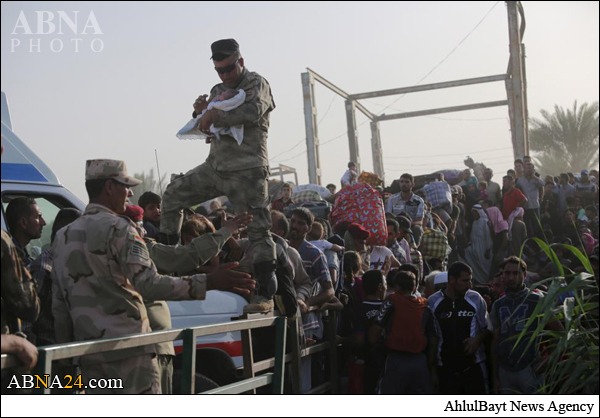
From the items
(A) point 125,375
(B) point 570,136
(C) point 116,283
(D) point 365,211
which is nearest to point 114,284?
(C) point 116,283

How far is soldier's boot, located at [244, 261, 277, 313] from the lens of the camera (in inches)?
235

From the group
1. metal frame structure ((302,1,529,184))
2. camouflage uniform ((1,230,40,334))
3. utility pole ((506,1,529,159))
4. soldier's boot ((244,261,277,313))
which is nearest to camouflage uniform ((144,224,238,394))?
soldier's boot ((244,261,277,313))

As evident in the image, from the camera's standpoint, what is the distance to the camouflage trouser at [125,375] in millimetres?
4277

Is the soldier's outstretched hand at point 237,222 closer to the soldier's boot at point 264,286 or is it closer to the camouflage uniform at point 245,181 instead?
the camouflage uniform at point 245,181

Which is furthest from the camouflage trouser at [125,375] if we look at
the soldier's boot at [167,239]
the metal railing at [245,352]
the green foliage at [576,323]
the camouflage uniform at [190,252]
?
the green foliage at [576,323]

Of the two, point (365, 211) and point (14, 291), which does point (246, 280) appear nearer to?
point (14, 291)

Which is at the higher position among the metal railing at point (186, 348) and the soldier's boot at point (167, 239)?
the soldier's boot at point (167, 239)

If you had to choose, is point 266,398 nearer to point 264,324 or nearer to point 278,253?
point 264,324

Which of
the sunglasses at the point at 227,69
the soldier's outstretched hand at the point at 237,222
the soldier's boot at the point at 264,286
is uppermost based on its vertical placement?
the sunglasses at the point at 227,69

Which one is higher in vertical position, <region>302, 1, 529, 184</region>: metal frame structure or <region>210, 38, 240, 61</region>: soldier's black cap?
<region>302, 1, 529, 184</region>: metal frame structure

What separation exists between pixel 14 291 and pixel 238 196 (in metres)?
2.29

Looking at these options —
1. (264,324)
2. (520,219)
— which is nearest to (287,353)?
(264,324)

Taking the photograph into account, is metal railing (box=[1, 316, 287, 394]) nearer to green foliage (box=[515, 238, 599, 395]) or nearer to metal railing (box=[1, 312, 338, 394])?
metal railing (box=[1, 312, 338, 394])

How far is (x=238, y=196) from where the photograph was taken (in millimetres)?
5902
